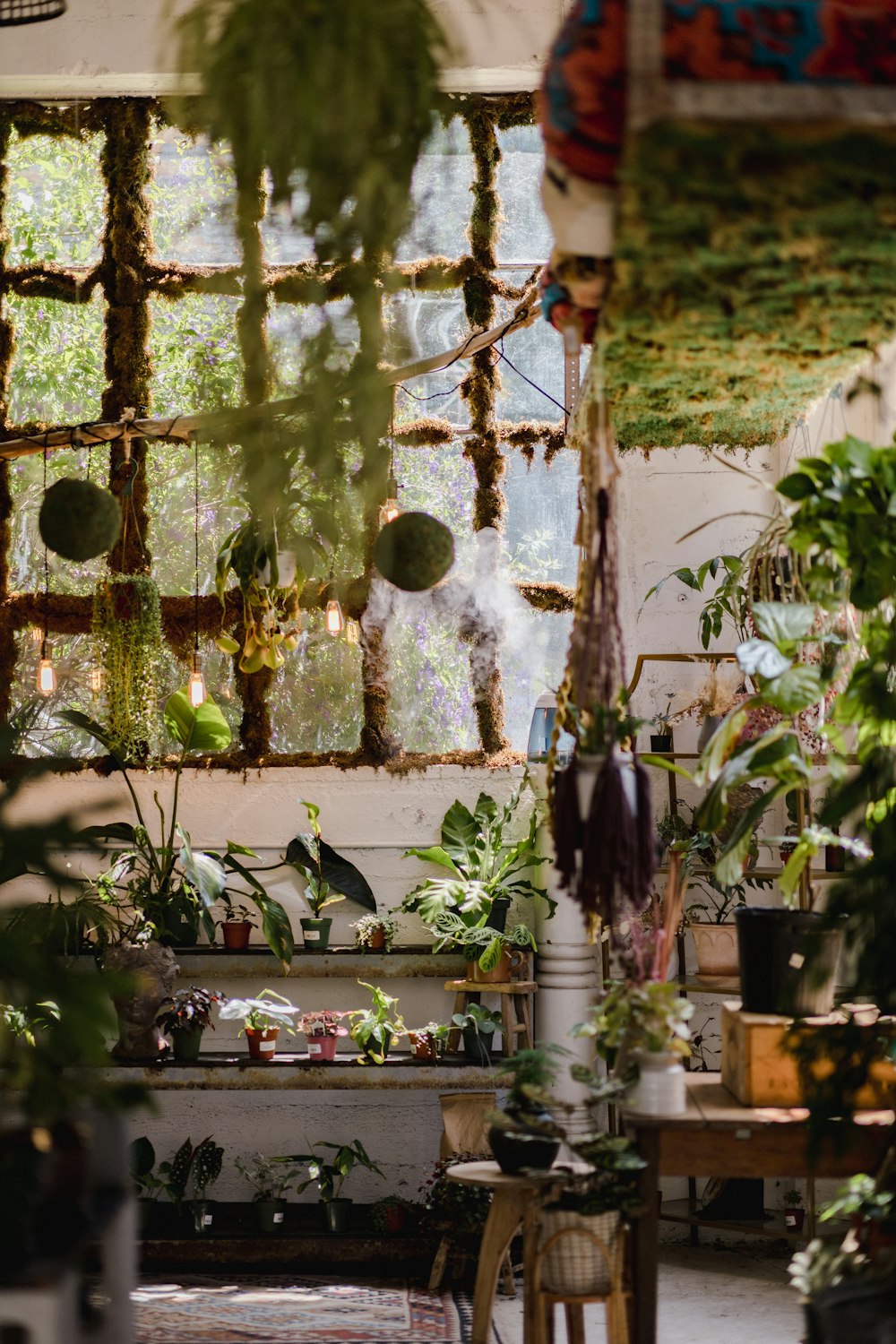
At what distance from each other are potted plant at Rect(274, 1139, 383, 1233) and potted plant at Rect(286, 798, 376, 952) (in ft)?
2.66

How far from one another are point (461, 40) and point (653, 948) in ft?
8.21

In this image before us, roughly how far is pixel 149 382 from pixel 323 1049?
304cm

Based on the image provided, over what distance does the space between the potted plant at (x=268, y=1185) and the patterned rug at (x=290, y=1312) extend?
21cm

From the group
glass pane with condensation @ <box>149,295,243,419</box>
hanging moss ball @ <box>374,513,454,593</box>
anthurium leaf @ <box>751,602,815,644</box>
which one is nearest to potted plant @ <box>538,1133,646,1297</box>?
anthurium leaf @ <box>751,602,815,644</box>

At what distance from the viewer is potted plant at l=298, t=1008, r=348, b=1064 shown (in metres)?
5.55

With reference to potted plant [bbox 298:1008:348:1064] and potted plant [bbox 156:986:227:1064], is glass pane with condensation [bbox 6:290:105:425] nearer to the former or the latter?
potted plant [bbox 156:986:227:1064]

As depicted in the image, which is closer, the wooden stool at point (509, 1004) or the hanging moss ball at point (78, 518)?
the hanging moss ball at point (78, 518)

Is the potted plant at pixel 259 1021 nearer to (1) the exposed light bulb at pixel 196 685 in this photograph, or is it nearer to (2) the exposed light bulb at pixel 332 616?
(1) the exposed light bulb at pixel 196 685

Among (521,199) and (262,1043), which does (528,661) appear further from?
(521,199)

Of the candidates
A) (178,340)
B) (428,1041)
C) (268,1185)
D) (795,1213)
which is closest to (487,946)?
(428,1041)

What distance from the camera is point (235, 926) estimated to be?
5910mm

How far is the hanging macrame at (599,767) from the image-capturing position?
317cm

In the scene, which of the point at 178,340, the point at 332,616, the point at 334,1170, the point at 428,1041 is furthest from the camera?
the point at 178,340

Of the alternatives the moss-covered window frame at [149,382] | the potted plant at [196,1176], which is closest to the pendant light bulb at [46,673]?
the moss-covered window frame at [149,382]
